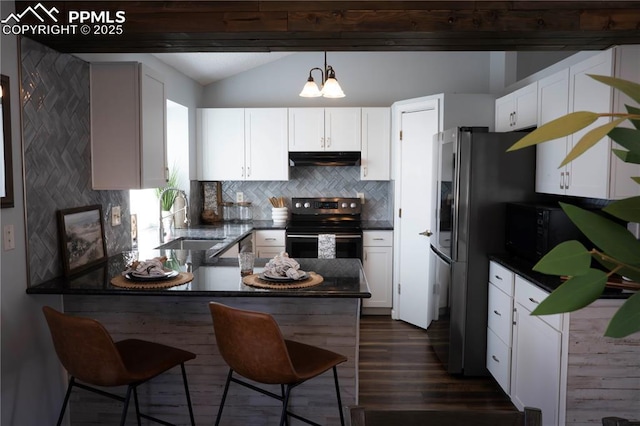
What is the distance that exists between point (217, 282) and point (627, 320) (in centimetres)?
227

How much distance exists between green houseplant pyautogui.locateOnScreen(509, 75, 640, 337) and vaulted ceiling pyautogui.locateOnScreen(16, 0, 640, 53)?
2113 mm

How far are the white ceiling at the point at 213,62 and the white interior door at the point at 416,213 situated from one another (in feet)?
5.60

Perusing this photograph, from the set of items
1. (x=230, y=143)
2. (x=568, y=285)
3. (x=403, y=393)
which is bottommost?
(x=403, y=393)

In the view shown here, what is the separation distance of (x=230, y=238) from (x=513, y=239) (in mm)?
2334

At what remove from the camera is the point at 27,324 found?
237cm

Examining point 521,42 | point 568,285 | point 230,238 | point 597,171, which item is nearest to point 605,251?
point 568,285

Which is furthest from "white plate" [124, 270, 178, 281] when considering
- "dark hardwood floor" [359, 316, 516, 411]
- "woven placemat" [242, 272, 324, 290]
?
"dark hardwood floor" [359, 316, 516, 411]

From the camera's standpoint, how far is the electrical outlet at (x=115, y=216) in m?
3.19

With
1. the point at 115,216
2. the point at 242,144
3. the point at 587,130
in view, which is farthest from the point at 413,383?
the point at 242,144

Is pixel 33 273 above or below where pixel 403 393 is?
above

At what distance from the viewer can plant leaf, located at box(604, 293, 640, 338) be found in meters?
0.33

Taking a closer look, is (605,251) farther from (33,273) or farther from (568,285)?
(33,273)

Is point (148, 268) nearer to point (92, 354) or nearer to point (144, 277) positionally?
point (144, 277)

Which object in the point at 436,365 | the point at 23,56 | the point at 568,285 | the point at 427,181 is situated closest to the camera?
the point at 568,285
